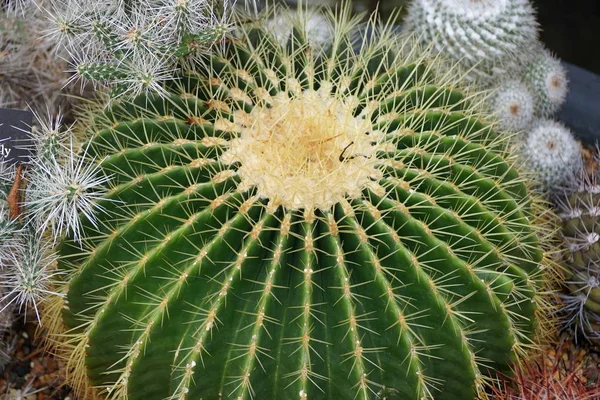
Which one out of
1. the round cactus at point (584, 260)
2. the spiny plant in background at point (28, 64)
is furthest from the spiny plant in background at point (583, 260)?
the spiny plant in background at point (28, 64)

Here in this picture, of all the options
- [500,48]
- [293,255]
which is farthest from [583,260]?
[293,255]

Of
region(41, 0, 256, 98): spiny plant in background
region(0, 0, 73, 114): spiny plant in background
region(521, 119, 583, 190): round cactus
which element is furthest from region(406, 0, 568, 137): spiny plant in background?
region(0, 0, 73, 114): spiny plant in background

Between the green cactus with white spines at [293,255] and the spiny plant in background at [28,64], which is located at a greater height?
the green cactus with white spines at [293,255]

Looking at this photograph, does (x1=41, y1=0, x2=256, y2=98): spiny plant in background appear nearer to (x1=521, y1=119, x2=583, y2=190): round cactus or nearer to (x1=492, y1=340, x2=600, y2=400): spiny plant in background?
(x1=492, y1=340, x2=600, y2=400): spiny plant in background

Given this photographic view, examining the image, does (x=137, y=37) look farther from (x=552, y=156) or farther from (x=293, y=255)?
(x=552, y=156)

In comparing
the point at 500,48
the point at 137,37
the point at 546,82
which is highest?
the point at 137,37

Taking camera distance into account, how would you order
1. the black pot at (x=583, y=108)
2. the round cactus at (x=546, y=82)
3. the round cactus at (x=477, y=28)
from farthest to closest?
the black pot at (x=583, y=108), the round cactus at (x=546, y=82), the round cactus at (x=477, y=28)

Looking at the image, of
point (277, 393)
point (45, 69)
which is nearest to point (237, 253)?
point (277, 393)

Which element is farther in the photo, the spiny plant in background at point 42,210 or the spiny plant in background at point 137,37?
the spiny plant in background at point 137,37

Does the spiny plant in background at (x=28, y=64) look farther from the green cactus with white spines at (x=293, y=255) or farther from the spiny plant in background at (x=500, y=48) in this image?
A: the spiny plant in background at (x=500, y=48)
